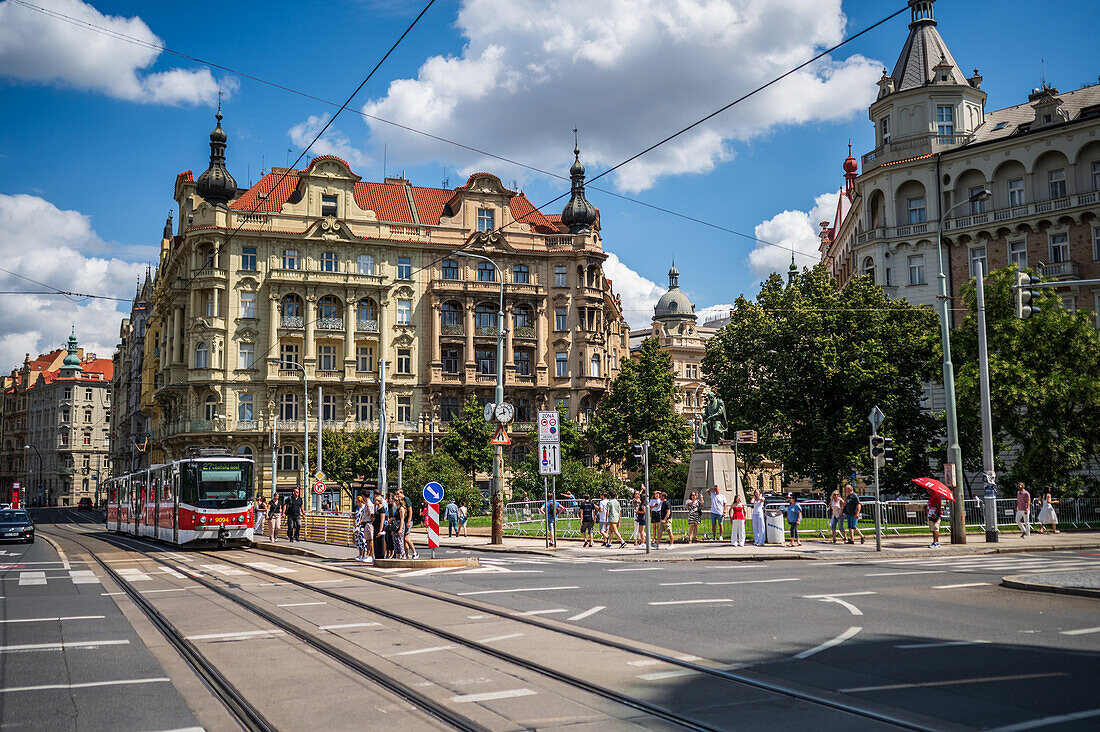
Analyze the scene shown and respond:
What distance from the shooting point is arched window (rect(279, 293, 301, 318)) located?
6631 centimetres

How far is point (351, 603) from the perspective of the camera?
582 inches

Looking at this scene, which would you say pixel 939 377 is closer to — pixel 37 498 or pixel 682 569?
pixel 682 569

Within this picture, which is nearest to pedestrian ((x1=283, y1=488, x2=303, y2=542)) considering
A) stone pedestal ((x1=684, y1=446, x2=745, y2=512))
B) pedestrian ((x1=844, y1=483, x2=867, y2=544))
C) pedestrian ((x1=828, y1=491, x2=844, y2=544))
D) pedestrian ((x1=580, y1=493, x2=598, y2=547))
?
pedestrian ((x1=580, y1=493, x2=598, y2=547))

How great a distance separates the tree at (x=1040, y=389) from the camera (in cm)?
3753

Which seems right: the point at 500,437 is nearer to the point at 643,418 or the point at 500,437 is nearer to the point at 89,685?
the point at 89,685

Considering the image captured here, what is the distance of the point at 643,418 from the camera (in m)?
66.2

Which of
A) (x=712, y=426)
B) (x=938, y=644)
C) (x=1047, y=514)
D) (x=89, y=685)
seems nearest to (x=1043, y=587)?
(x=938, y=644)

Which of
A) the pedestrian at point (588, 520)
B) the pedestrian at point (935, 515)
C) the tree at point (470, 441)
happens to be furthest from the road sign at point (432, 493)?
the tree at point (470, 441)

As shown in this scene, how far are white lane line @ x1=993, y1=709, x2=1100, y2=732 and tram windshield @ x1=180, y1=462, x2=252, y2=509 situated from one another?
29.4m

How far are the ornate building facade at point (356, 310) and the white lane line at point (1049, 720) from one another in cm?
5588

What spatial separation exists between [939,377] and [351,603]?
36.0m

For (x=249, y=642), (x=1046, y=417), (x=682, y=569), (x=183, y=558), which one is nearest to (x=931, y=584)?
(x=682, y=569)

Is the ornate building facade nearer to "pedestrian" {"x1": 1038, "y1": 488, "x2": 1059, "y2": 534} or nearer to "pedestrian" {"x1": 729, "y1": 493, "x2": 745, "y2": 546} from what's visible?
"pedestrian" {"x1": 729, "y1": 493, "x2": 745, "y2": 546}

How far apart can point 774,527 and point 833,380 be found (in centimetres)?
1741
